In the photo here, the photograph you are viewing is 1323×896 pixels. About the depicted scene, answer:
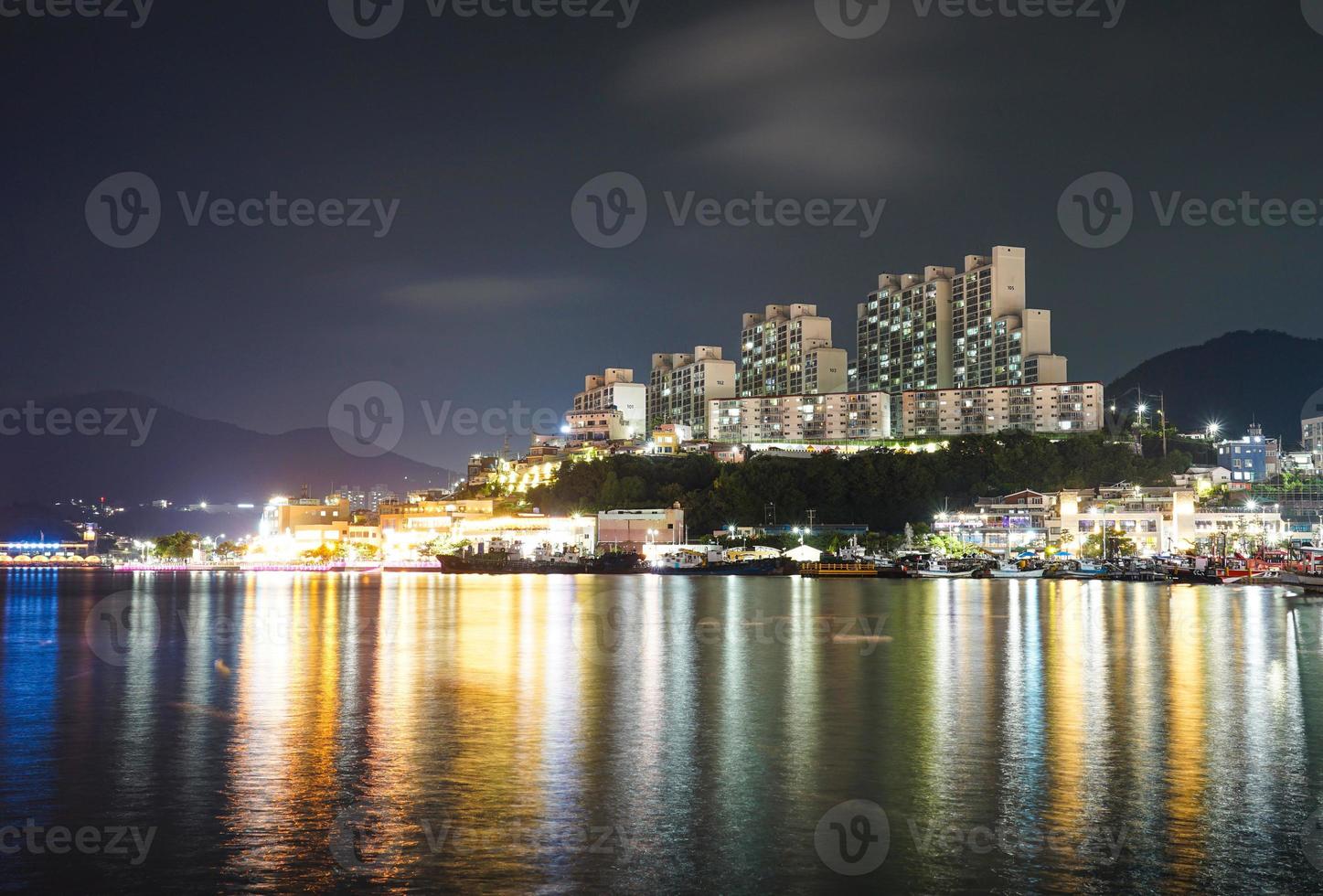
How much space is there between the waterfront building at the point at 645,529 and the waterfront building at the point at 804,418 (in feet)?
91.9

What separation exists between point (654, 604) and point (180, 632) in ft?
60.6

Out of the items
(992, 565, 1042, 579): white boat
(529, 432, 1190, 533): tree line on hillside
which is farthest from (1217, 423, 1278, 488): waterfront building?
(992, 565, 1042, 579): white boat

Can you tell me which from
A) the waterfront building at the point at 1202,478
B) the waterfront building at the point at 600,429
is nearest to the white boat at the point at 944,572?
the waterfront building at the point at 1202,478

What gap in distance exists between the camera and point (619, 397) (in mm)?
138875

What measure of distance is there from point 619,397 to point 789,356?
2118 centimetres

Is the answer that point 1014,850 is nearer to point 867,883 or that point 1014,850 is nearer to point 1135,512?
point 867,883

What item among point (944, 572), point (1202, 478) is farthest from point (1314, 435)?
point (944, 572)

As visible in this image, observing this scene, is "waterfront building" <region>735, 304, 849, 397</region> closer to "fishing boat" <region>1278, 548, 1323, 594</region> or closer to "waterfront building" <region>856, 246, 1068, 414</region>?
"waterfront building" <region>856, 246, 1068, 414</region>

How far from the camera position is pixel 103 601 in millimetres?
54906

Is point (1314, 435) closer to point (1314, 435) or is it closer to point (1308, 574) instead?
point (1314, 435)

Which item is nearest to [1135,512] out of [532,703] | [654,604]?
[654,604]

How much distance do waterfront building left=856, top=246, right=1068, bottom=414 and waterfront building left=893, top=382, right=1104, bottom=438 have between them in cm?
299

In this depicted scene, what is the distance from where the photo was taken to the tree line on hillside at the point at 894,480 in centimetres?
9594

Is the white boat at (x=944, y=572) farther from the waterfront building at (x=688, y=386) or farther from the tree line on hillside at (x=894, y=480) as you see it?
the waterfront building at (x=688, y=386)
